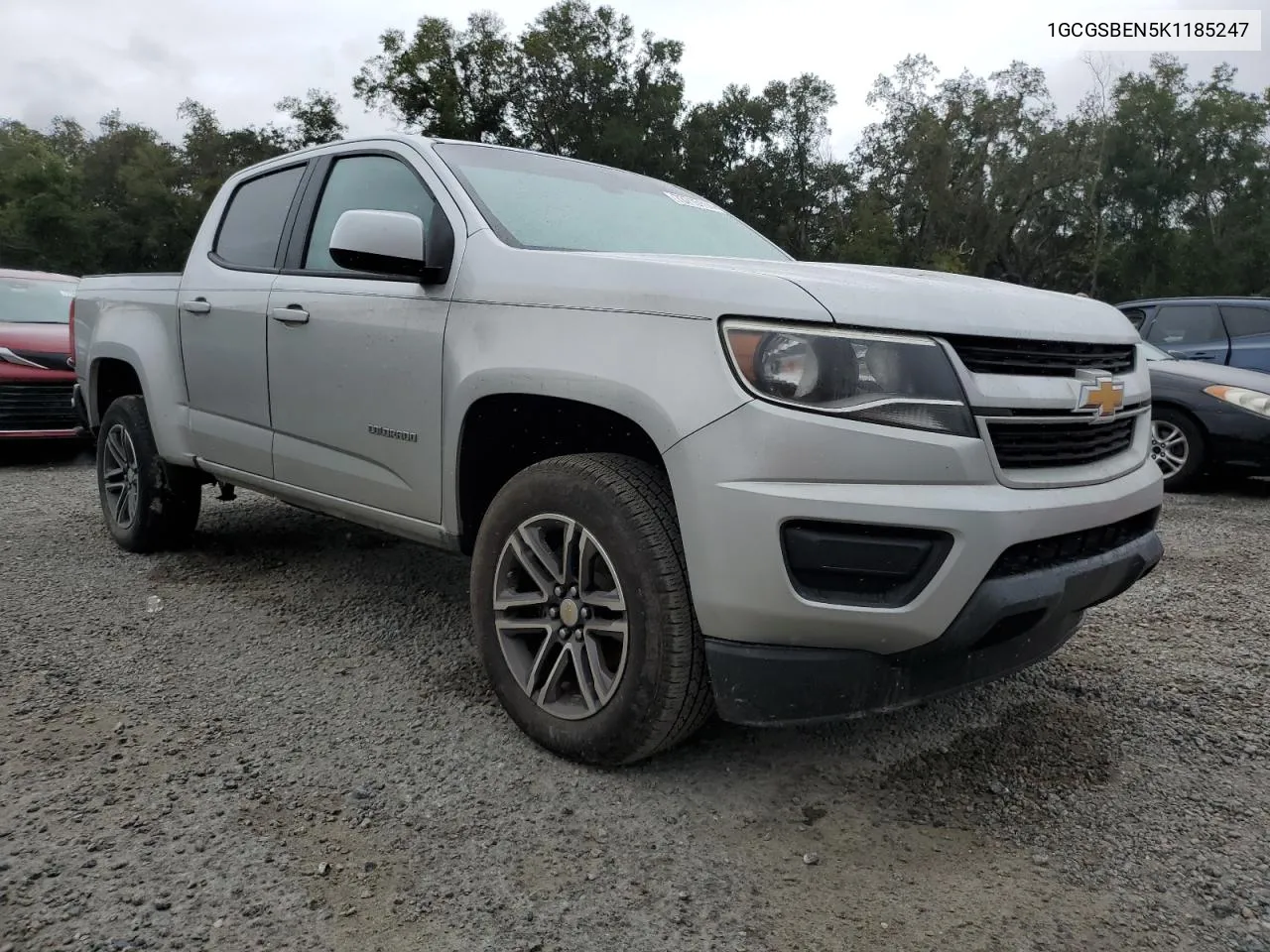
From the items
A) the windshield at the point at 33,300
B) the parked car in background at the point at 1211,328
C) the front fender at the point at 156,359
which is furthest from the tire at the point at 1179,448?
the windshield at the point at 33,300

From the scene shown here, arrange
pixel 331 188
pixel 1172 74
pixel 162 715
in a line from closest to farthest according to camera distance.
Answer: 1. pixel 162 715
2. pixel 331 188
3. pixel 1172 74

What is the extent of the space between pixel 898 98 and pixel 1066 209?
8.55 m

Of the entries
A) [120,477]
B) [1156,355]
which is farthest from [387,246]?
[1156,355]

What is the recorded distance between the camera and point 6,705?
2.86 meters

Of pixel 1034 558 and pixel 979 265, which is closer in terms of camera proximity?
pixel 1034 558

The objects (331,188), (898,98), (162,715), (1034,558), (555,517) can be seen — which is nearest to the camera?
(1034,558)

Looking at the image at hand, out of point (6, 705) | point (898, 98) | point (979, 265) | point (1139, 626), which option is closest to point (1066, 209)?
point (979, 265)

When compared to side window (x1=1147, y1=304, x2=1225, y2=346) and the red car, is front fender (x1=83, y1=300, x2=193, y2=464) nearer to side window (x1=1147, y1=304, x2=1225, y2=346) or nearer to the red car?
the red car

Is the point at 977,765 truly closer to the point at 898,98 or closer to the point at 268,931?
the point at 268,931

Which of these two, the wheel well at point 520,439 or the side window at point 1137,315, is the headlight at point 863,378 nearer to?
the wheel well at point 520,439

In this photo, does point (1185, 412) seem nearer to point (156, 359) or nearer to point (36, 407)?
point (156, 359)

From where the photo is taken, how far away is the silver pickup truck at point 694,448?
2.03 m

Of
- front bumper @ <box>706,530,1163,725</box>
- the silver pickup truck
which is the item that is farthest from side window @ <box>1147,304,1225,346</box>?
front bumper @ <box>706,530,1163,725</box>

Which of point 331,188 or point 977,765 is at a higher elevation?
point 331,188
